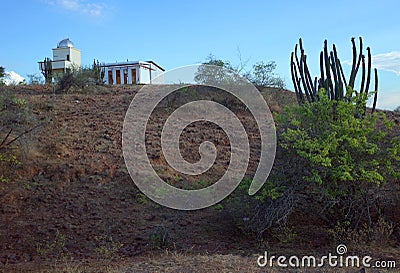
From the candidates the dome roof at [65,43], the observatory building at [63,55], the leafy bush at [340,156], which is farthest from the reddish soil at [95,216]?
the dome roof at [65,43]

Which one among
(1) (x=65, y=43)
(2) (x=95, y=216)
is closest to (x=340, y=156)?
(2) (x=95, y=216)

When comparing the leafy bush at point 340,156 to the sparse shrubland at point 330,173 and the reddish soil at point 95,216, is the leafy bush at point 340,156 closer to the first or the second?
the sparse shrubland at point 330,173

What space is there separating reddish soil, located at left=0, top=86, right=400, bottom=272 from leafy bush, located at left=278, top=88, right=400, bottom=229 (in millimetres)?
658

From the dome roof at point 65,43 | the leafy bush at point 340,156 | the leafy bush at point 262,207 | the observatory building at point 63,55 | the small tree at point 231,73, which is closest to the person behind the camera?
the leafy bush at point 340,156

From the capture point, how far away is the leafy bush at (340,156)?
213 inches

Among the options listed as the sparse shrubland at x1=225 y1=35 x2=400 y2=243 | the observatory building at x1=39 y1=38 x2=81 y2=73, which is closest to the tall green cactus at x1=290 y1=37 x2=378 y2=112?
the sparse shrubland at x1=225 y1=35 x2=400 y2=243

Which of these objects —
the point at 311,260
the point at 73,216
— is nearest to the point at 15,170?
the point at 73,216

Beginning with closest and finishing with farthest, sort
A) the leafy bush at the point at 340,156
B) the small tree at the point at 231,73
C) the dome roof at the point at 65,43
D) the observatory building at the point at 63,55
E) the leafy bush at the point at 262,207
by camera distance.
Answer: the leafy bush at the point at 340,156 < the leafy bush at the point at 262,207 < the small tree at the point at 231,73 < the observatory building at the point at 63,55 < the dome roof at the point at 65,43

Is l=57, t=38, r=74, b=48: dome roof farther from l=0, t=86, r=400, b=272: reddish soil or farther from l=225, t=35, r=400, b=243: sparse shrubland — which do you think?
l=225, t=35, r=400, b=243: sparse shrubland

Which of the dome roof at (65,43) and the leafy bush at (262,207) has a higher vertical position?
the dome roof at (65,43)

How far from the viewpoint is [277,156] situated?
608 cm

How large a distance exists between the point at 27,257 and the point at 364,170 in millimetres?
4703

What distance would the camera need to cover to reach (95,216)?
6.63 metres

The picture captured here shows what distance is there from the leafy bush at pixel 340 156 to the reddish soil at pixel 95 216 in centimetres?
66
